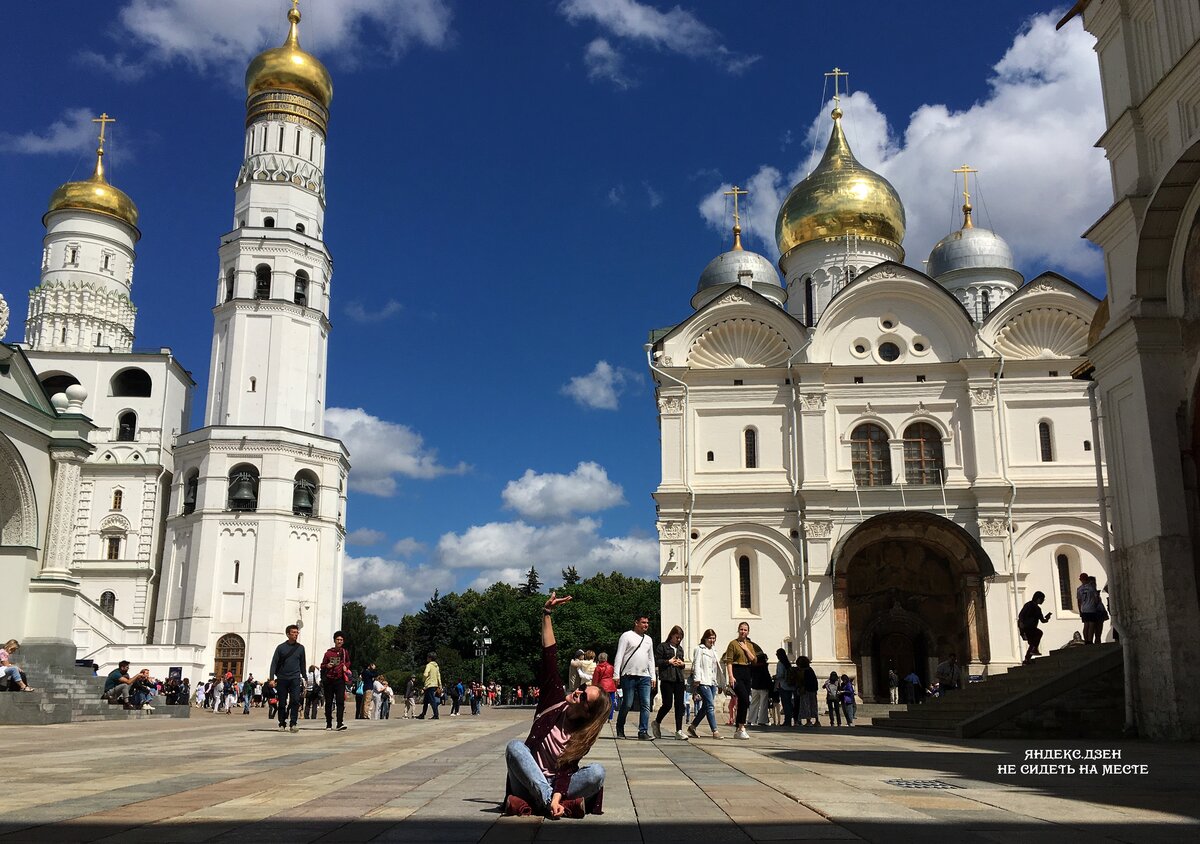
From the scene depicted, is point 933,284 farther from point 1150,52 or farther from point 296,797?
point 296,797

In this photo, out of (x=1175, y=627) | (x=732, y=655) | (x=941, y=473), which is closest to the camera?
(x=1175, y=627)

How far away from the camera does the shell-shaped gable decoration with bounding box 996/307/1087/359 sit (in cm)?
3156

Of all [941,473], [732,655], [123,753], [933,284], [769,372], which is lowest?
[123,753]

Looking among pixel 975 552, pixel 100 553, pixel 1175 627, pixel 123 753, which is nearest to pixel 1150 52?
pixel 1175 627

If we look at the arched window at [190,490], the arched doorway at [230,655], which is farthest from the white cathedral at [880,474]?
the arched window at [190,490]

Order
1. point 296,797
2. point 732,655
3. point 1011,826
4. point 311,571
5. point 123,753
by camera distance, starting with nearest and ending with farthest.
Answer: point 1011,826 → point 296,797 → point 123,753 → point 732,655 → point 311,571

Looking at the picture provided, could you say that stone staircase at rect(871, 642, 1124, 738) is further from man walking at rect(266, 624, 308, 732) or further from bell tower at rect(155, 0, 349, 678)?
bell tower at rect(155, 0, 349, 678)

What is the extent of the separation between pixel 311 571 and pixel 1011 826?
38984 mm

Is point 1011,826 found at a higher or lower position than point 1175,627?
lower

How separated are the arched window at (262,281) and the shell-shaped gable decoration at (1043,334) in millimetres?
29525

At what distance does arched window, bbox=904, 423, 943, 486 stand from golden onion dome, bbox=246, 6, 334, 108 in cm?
3056

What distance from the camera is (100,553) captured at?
43562 millimetres

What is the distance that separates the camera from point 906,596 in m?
30.4

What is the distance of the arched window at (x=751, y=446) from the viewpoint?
105ft
